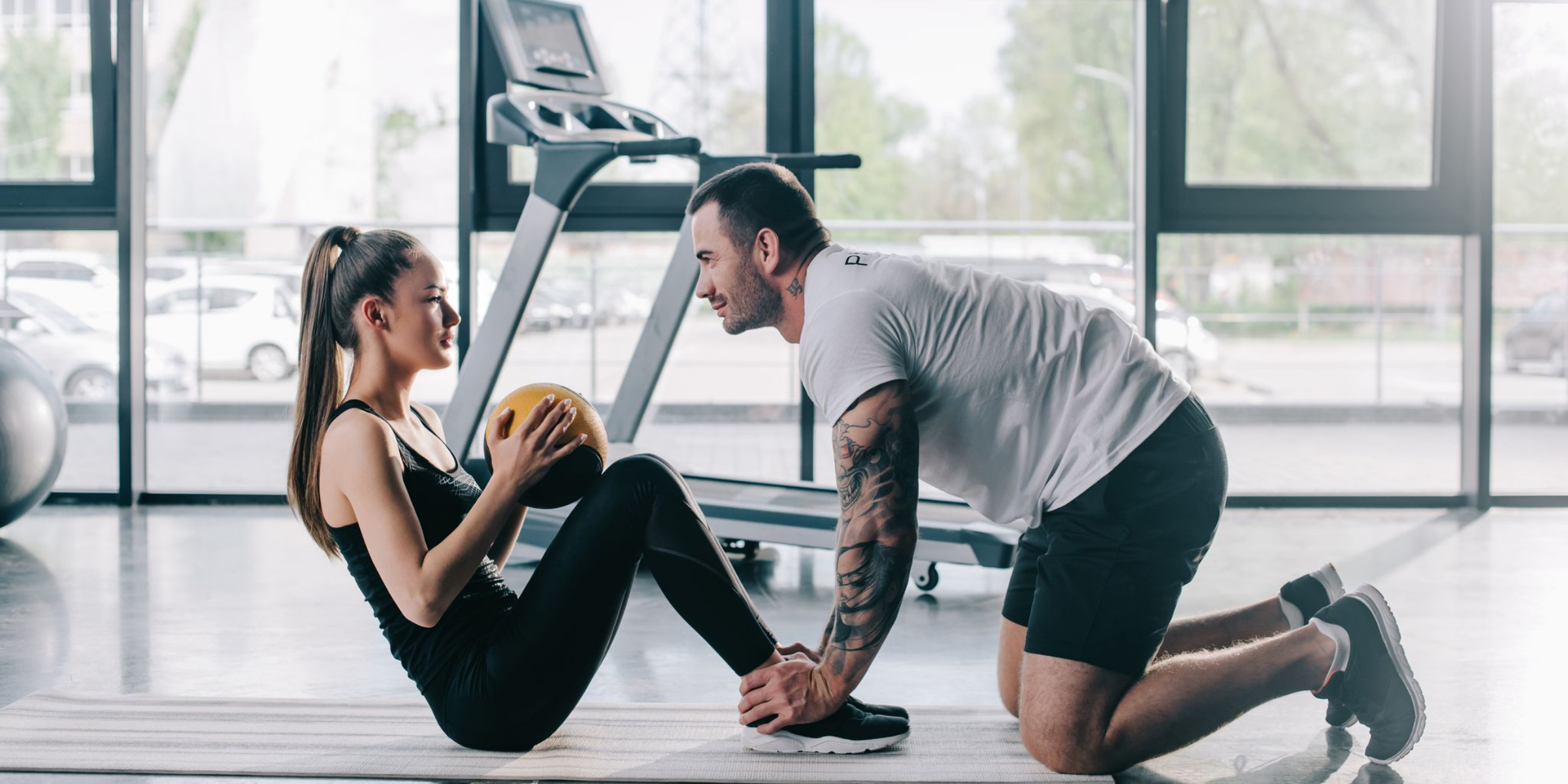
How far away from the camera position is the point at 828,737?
5.98 feet

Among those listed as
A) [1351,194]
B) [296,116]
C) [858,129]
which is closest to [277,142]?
[296,116]

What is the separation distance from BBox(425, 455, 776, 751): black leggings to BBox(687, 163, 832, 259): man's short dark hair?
1.12ft

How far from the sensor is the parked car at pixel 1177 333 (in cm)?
453

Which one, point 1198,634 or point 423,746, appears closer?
point 423,746

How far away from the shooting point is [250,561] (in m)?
3.43

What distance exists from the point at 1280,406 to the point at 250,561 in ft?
13.1

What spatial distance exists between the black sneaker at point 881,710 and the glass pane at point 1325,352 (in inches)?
112

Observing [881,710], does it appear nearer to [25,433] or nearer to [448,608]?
[448,608]

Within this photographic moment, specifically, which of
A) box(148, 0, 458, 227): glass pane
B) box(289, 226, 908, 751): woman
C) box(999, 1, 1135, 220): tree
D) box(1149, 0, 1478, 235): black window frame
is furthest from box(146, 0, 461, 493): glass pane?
box(289, 226, 908, 751): woman

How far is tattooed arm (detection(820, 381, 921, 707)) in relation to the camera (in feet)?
5.31

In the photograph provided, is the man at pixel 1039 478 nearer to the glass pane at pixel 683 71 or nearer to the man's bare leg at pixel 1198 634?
the man's bare leg at pixel 1198 634

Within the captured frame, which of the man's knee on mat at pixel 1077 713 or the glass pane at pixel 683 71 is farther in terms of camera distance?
the glass pane at pixel 683 71

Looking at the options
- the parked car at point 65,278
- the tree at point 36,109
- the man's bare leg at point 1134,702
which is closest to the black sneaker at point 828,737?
the man's bare leg at point 1134,702

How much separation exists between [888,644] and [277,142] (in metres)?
3.16
